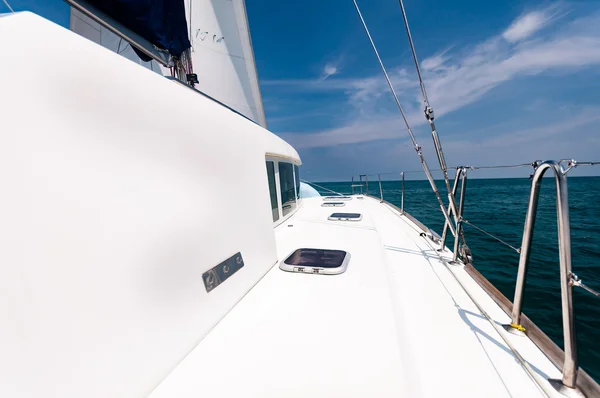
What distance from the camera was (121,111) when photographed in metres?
1.16

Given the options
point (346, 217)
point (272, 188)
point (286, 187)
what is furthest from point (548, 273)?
point (272, 188)

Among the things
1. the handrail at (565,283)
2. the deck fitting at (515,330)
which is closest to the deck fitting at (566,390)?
the handrail at (565,283)

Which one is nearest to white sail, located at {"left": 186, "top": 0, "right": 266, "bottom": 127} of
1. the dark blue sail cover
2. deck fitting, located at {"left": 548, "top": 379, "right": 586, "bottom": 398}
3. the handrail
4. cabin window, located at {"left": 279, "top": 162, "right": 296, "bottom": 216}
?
cabin window, located at {"left": 279, "top": 162, "right": 296, "bottom": 216}

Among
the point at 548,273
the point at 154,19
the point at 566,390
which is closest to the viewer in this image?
the point at 566,390

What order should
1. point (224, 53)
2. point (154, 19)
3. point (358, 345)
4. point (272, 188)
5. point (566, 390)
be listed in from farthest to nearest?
point (224, 53), point (272, 188), point (154, 19), point (358, 345), point (566, 390)

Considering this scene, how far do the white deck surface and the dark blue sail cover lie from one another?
110 inches

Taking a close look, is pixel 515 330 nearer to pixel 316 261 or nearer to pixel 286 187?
pixel 316 261

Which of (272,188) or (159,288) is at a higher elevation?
(272,188)

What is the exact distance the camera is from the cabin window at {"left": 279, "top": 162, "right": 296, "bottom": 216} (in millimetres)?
4668

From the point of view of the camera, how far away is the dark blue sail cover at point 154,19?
2205mm

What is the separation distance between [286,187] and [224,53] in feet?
13.0

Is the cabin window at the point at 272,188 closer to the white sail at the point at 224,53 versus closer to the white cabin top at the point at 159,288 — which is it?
the white cabin top at the point at 159,288

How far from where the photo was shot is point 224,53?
6.13 metres

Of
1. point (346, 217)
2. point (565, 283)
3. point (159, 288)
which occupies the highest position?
point (159, 288)
